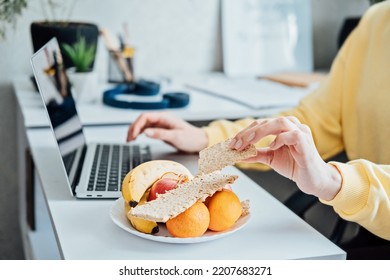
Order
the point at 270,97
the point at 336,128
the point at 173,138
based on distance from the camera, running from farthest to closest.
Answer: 1. the point at 270,97
2. the point at 336,128
3. the point at 173,138

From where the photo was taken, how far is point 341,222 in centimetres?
132

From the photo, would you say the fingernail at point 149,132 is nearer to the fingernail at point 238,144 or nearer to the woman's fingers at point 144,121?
the woman's fingers at point 144,121

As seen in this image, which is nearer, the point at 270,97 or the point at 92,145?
the point at 92,145

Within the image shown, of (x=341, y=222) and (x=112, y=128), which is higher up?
(x=112, y=128)

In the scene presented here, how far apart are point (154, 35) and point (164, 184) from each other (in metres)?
1.13

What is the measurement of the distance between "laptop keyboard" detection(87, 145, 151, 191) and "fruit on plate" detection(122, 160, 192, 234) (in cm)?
11

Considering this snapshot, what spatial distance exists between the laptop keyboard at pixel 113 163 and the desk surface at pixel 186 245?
1.9 inches

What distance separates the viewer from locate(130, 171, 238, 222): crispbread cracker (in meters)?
0.74

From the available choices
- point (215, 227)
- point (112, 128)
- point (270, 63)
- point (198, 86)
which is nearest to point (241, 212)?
point (215, 227)

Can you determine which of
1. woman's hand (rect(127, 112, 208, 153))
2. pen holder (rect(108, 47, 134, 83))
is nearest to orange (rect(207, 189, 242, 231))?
woman's hand (rect(127, 112, 208, 153))

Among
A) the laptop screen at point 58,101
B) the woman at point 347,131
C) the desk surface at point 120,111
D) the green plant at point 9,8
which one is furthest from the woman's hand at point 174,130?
the green plant at point 9,8

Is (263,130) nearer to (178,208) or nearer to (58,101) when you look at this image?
(178,208)
